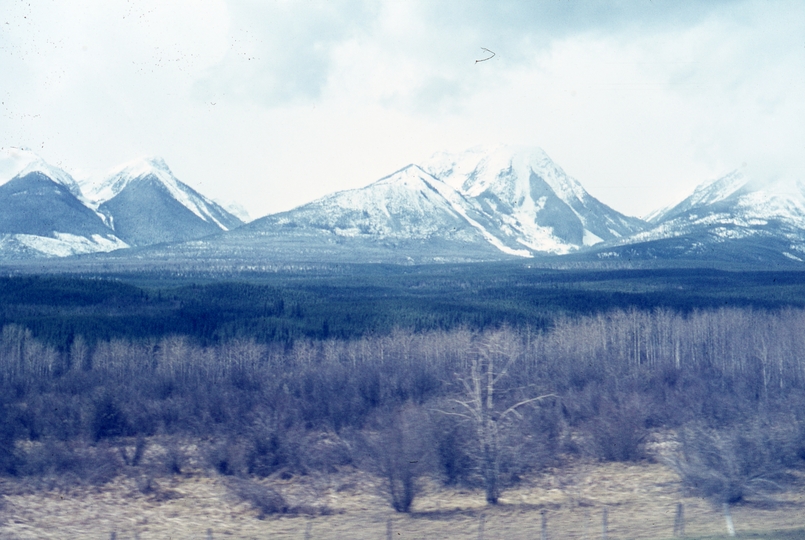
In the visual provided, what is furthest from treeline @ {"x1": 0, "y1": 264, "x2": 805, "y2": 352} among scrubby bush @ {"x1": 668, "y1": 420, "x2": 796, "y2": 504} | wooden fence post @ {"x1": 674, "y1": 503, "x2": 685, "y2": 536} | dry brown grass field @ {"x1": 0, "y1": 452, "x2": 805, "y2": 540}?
wooden fence post @ {"x1": 674, "y1": 503, "x2": 685, "y2": 536}

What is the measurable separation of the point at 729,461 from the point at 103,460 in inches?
1149

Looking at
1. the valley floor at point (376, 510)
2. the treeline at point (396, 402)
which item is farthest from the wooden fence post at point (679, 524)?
the treeline at point (396, 402)

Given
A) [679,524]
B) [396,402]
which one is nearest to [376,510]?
[679,524]

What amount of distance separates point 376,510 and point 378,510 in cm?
11

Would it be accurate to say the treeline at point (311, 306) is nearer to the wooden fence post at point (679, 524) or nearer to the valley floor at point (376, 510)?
the valley floor at point (376, 510)

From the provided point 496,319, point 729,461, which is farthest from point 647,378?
point 496,319

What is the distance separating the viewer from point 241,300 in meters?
152

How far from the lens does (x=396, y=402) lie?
179 feet

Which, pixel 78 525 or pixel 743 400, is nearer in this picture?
pixel 78 525

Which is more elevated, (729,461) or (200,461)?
(729,461)

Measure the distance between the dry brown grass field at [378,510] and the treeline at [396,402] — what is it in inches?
50.9

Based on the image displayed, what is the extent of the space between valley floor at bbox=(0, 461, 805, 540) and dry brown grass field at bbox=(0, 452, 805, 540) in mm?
44

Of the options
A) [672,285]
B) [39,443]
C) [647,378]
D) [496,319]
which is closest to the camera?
[39,443]

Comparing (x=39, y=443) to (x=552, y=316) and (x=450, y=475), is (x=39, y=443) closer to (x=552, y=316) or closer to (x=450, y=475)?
(x=450, y=475)
